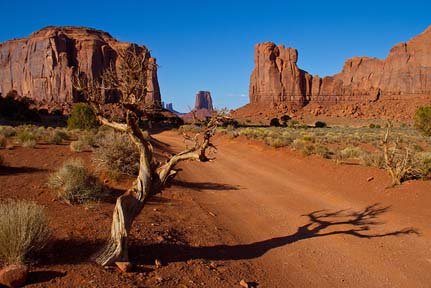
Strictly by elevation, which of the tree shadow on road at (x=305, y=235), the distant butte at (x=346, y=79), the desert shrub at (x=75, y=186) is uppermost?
the distant butte at (x=346, y=79)

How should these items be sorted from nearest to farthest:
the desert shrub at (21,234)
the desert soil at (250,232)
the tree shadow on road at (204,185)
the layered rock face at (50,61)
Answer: the desert shrub at (21,234), the desert soil at (250,232), the tree shadow on road at (204,185), the layered rock face at (50,61)

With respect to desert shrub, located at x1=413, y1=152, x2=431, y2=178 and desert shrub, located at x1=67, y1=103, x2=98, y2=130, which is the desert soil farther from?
desert shrub, located at x1=67, y1=103, x2=98, y2=130

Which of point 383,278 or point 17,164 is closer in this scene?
point 383,278

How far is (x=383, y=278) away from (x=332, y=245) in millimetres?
1480

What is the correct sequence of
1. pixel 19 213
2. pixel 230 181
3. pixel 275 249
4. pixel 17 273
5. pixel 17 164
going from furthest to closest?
pixel 230 181 → pixel 17 164 → pixel 275 249 → pixel 19 213 → pixel 17 273

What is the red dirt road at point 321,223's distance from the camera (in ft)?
20.2

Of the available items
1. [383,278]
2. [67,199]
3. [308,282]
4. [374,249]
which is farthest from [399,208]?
[67,199]

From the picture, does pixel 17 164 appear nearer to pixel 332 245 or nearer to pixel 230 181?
pixel 230 181

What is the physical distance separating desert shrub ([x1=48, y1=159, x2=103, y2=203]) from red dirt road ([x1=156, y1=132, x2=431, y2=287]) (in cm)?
311

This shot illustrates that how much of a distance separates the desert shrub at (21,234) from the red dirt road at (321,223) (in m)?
2.89

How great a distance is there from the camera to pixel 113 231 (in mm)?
5320

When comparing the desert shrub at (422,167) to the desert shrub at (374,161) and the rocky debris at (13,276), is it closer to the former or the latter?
the desert shrub at (374,161)

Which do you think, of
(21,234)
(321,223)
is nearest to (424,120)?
(321,223)

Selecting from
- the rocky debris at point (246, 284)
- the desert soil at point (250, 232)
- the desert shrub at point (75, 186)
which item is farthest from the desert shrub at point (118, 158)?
the rocky debris at point (246, 284)
